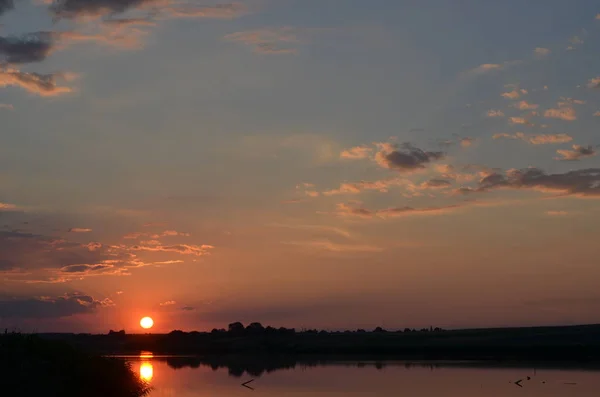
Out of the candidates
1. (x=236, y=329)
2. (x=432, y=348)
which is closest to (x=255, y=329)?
(x=236, y=329)

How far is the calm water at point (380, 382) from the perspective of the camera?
4762cm

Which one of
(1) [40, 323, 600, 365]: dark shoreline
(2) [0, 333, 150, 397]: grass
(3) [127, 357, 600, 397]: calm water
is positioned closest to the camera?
(2) [0, 333, 150, 397]: grass

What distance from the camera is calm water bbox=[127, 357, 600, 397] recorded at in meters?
47.6

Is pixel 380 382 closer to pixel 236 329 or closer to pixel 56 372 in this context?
pixel 56 372

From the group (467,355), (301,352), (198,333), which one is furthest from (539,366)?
(198,333)

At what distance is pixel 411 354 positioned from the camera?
9900 cm

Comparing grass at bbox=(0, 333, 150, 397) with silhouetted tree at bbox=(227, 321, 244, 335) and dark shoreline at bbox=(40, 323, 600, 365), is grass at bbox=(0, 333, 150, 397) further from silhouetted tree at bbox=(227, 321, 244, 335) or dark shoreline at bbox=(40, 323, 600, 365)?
silhouetted tree at bbox=(227, 321, 244, 335)

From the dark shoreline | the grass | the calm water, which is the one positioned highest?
the dark shoreline

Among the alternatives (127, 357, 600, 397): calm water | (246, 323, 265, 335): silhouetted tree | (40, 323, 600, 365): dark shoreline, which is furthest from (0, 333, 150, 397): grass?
(246, 323, 265, 335): silhouetted tree

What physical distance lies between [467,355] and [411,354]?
30.5 ft

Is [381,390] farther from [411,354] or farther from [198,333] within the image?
[198,333]

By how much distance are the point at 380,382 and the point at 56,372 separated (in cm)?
2678

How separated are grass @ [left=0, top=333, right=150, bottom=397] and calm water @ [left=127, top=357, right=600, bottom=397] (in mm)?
5875

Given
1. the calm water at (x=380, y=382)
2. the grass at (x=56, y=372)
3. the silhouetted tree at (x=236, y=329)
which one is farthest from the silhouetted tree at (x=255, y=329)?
the grass at (x=56, y=372)
